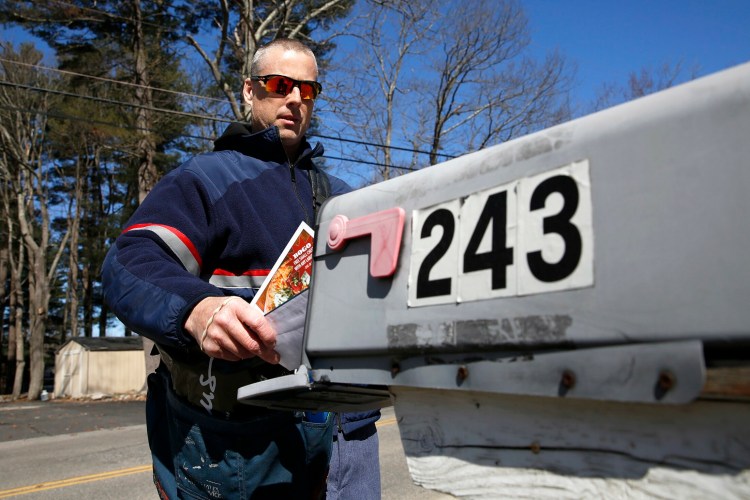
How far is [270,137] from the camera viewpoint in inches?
82.7

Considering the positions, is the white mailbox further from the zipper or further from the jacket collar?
the jacket collar

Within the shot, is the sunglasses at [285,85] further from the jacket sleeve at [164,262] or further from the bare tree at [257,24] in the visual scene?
the bare tree at [257,24]

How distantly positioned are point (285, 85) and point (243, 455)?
3.97 ft

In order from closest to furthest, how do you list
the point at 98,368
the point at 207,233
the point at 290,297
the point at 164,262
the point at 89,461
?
the point at 290,297
the point at 164,262
the point at 207,233
the point at 89,461
the point at 98,368

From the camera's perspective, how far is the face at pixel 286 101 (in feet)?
7.02

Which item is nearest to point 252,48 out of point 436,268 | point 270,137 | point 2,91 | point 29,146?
point 2,91

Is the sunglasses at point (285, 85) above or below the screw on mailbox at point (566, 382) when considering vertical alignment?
above

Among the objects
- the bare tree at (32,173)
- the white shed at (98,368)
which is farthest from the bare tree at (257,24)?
the white shed at (98,368)

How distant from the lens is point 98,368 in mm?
22484

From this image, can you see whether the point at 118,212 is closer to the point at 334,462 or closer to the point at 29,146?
the point at 29,146

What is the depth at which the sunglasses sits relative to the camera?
7.00 ft

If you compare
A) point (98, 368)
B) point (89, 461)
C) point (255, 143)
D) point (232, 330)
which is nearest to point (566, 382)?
point (232, 330)

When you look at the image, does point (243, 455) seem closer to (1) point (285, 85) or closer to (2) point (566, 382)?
(2) point (566, 382)

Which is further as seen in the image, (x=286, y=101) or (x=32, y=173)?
(x=32, y=173)
